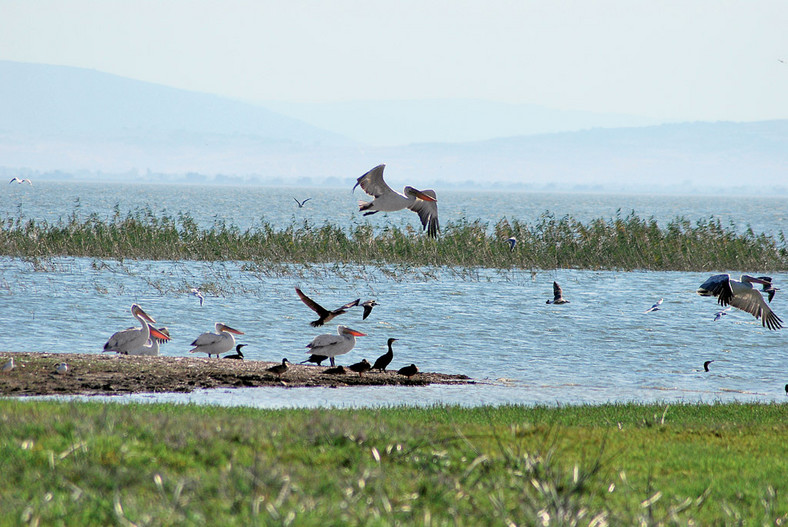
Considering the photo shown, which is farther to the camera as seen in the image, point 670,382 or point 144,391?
point 670,382

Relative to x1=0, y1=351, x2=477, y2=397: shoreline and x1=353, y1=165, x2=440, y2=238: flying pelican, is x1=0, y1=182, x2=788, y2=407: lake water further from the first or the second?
x1=353, y1=165, x2=440, y2=238: flying pelican

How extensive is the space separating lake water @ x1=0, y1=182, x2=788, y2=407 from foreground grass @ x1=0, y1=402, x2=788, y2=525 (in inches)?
256

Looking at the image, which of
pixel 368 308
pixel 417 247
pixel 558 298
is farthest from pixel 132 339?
pixel 417 247

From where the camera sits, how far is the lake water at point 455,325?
19.2m

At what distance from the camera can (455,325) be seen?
28547mm

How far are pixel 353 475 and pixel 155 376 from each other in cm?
1047

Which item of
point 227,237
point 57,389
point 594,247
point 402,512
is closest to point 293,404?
point 57,389

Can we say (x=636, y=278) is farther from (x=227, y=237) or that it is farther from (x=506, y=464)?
(x=506, y=464)

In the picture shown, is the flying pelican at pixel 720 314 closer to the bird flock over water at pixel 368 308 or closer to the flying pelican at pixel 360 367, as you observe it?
the bird flock over water at pixel 368 308

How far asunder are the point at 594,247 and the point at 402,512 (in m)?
33.7

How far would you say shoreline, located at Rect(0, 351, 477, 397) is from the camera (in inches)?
605

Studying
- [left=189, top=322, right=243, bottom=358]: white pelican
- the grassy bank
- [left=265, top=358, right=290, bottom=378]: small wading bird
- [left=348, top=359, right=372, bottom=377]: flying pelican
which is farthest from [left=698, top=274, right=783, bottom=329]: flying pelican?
the grassy bank

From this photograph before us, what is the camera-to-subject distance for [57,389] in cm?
1502

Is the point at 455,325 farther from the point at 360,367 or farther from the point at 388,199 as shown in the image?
the point at 388,199
